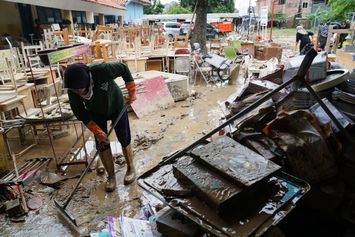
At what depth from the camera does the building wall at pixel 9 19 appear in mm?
9195

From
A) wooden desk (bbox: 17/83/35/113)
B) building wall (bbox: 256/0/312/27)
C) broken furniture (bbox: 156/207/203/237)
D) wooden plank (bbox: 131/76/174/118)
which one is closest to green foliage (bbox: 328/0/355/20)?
wooden plank (bbox: 131/76/174/118)

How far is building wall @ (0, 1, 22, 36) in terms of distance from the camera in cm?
920

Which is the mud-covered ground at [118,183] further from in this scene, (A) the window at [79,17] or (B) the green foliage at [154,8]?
(B) the green foliage at [154,8]

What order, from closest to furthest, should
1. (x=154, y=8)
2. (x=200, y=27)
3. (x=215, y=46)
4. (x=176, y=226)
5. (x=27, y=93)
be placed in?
(x=176, y=226) < (x=27, y=93) < (x=200, y=27) < (x=215, y=46) < (x=154, y=8)

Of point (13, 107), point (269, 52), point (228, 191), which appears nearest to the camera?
point (228, 191)

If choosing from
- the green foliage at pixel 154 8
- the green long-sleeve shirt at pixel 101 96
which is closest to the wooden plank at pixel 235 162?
the green long-sleeve shirt at pixel 101 96

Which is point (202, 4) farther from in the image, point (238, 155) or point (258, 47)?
point (238, 155)

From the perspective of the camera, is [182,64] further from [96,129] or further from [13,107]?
[96,129]

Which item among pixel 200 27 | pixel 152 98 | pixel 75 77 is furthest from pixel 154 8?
pixel 75 77

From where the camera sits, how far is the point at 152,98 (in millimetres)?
6176

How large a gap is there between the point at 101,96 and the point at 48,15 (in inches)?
422

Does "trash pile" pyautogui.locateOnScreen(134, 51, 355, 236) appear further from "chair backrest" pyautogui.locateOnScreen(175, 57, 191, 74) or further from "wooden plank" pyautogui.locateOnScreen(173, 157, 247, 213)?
"chair backrest" pyautogui.locateOnScreen(175, 57, 191, 74)

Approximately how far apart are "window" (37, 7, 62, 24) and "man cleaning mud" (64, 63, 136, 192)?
32.0 feet

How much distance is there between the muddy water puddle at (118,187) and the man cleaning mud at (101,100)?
10.3 inches
